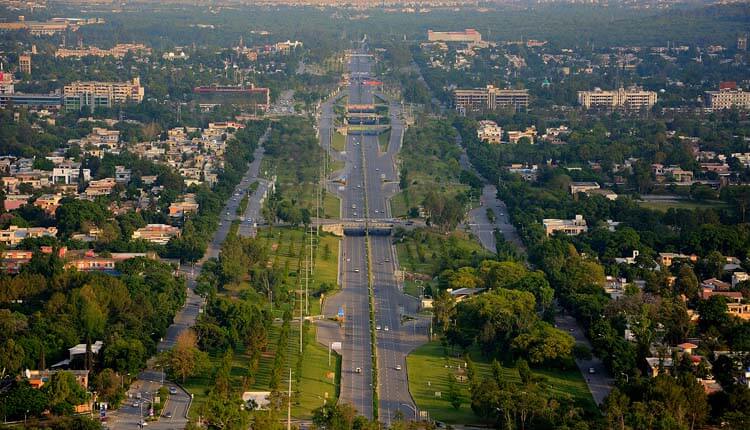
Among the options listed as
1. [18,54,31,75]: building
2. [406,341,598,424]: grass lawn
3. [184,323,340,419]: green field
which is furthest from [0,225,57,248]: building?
[18,54,31,75]: building

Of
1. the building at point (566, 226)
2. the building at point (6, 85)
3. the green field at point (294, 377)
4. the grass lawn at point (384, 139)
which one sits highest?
the green field at point (294, 377)

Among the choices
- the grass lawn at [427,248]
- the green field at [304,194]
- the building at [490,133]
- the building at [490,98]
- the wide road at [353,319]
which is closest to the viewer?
the wide road at [353,319]

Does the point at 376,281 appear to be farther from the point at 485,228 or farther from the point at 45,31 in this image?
the point at 45,31

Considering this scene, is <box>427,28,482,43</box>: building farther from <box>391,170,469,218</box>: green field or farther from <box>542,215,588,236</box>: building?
<box>542,215,588,236</box>: building

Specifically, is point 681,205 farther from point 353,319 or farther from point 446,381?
point 446,381

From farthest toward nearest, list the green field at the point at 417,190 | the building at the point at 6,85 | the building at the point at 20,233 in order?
1. the building at the point at 6,85
2. the green field at the point at 417,190
3. the building at the point at 20,233

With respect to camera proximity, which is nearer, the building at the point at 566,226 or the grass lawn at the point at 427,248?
the grass lawn at the point at 427,248

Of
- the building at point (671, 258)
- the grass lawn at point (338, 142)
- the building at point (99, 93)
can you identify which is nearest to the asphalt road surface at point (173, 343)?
the building at point (671, 258)

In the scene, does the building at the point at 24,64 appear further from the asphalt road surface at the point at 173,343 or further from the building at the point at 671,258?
the building at the point at 671,258
